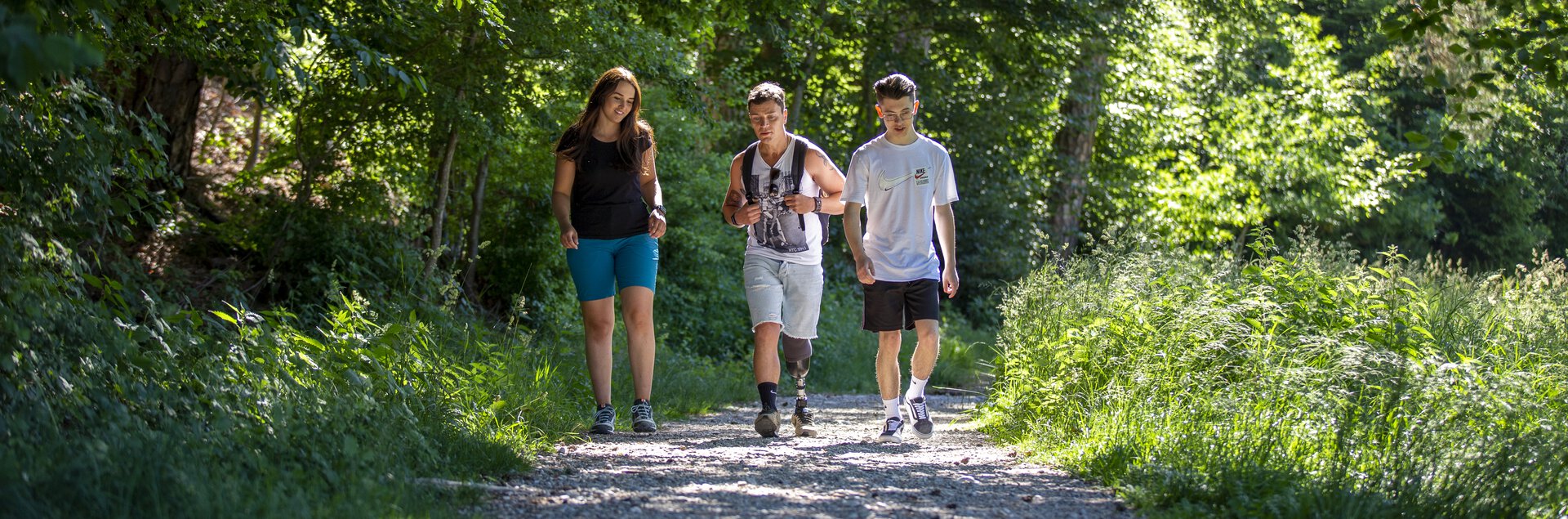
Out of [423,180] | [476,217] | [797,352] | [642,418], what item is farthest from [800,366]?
[476,217]

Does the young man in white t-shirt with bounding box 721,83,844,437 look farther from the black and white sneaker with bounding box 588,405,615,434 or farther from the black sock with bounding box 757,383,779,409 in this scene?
the black and white sneaker with bounding box 588,405,615,434

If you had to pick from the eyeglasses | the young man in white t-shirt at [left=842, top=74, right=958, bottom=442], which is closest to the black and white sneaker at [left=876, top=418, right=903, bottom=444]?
the young man in white t-shirt at [left=842, top=74, right=958, bottom=442]

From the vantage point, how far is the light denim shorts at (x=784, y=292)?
7.24 m

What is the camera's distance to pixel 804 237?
729 centimetres

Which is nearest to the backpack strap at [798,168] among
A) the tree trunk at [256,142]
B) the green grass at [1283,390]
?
the green grass at [1283,390]

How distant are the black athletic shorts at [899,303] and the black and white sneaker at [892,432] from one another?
0.47 m

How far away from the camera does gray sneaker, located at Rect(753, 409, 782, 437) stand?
723 centimetres

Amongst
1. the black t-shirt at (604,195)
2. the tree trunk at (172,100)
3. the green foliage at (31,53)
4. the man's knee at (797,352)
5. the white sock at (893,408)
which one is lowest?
the white sock at (893,408)

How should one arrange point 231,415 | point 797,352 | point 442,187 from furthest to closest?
point 442,187
point 797,352
point 231,415

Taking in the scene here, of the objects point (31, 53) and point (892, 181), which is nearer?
point (31, 53)

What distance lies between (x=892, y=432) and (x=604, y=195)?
191 cm

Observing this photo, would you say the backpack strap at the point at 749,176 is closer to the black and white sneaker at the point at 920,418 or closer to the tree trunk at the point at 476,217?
the black and white sneaker at the point at 920,418

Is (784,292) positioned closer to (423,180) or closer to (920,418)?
(920,418)

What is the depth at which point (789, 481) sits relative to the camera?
5430 millimetres
